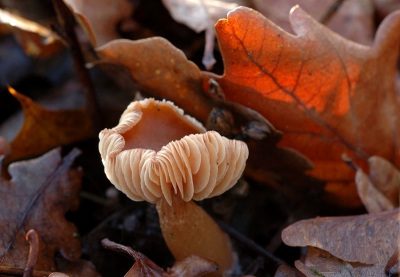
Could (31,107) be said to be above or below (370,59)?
below

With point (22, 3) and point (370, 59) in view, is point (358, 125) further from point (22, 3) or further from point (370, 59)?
point (22, 3)

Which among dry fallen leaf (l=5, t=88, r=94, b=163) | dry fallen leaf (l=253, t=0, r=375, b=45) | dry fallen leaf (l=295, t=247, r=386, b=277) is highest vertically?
dry fallen leaf (l=253, t=0, r=375, b=45)

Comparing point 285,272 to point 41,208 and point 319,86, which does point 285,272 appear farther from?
point 41,208

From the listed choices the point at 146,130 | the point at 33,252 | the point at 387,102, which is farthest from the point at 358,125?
the point at 33,252

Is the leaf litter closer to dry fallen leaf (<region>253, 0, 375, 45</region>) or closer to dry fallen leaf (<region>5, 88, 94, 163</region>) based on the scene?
dry fallen leaf (<region>5, 88, 94, 163</region>)

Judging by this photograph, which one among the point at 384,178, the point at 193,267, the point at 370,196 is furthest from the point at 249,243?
the point at 384,178

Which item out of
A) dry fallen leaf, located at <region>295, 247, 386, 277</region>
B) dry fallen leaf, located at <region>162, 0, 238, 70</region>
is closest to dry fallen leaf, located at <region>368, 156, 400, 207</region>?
dry fallen leaf, located at <region>295, 247, 386, 277</region>
